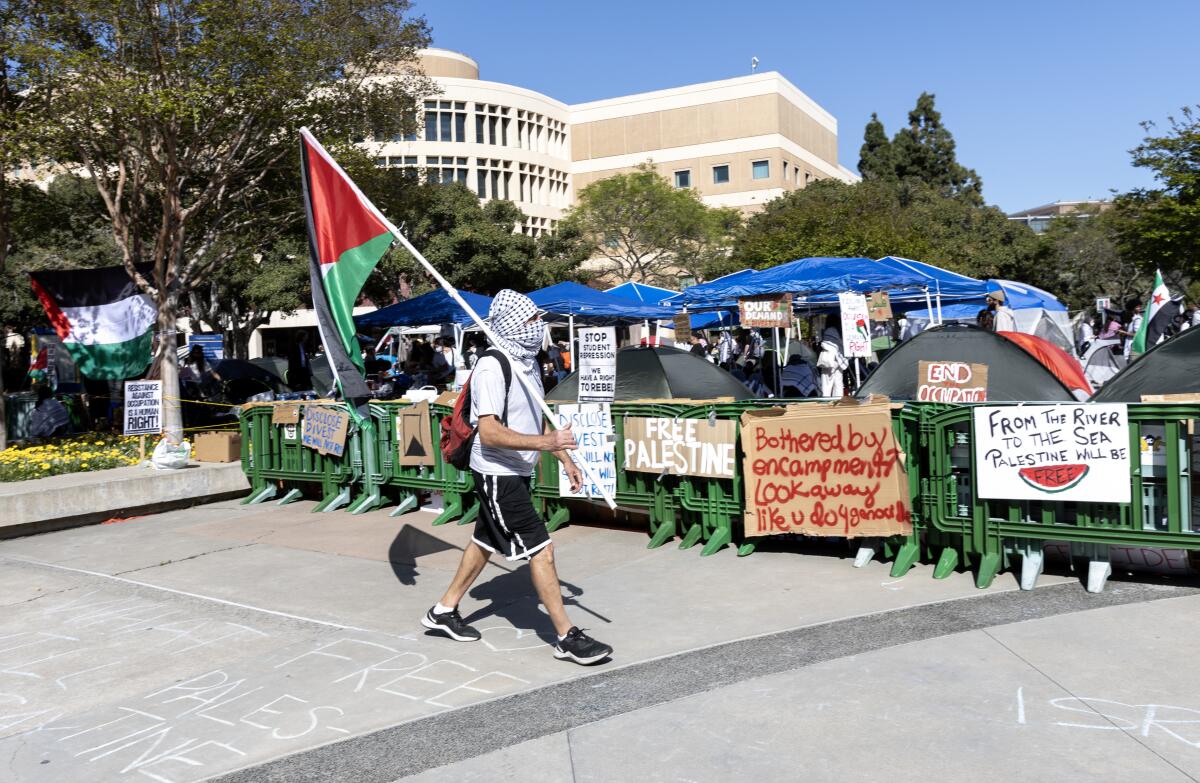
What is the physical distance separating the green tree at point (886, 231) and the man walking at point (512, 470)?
30.2 m

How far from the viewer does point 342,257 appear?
6.62m

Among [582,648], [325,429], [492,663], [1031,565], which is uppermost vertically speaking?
[325,429]

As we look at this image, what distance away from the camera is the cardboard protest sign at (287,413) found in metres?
10.4

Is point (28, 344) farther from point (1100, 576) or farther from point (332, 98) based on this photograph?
point (1100, 576)

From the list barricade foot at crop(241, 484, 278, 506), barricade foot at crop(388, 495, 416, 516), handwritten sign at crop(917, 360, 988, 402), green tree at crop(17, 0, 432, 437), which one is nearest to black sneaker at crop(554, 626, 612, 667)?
barricade foot at crop(388, 495, 416, 516)


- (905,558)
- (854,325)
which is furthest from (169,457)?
(854,325)

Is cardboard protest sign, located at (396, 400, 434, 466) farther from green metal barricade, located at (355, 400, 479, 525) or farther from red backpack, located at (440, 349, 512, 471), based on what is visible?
red backpack, located at (440, 349, 512, 471)

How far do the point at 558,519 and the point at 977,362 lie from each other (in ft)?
14.3

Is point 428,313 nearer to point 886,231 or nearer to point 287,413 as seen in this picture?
point 287,413

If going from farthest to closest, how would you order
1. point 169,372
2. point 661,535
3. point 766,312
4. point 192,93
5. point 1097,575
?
point 766,312 < point 169,372 < point 192,93 < point 661,535 < point 1097,575

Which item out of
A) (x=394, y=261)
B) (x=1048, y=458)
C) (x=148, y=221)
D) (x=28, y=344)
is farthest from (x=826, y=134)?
(x=1048, y=458)

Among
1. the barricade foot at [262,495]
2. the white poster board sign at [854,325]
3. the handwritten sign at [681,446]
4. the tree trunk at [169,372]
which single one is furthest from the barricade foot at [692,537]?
the tree trunk at [169,372]

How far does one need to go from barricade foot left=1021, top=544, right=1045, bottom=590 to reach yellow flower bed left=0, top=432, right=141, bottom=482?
400 inches

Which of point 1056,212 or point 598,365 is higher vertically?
point 1056,212
